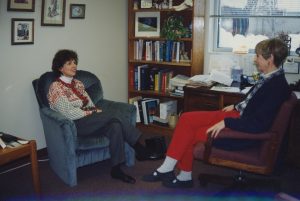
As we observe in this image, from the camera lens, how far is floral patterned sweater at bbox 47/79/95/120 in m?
3.11

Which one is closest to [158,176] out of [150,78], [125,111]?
[125,111]

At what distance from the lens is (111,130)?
3.10m

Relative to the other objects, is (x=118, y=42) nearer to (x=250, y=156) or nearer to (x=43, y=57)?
(x=43, y=57)

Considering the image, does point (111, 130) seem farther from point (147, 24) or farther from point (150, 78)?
A: point (147, 24)

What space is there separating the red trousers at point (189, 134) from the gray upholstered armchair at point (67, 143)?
651mm

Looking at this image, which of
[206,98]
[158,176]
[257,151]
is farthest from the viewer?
[206,98]

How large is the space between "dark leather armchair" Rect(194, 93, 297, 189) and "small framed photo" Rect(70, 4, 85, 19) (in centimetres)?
197

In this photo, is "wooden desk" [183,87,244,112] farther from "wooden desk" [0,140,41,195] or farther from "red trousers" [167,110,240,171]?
"wooden desk" [0,140,41,195]

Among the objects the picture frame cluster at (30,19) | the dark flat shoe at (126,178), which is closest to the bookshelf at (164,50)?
the picture frame cluster at (30,19)

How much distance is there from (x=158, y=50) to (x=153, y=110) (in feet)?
2.32

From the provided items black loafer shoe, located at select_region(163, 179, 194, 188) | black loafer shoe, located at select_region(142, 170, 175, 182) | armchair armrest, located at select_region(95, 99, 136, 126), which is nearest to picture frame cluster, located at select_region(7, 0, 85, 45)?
armchair armrest, located at select_region(95, 99, 136, 126)

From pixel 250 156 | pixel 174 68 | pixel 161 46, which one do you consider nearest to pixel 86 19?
pixel 161 46

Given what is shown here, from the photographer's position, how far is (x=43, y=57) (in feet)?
11.8

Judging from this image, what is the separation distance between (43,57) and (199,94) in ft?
5.03
